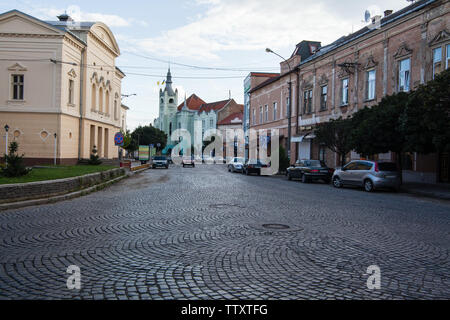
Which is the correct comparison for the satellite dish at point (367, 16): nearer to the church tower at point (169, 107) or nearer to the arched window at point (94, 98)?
the arched window at point (94, 98)

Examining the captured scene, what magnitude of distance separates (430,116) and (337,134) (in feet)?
32.3

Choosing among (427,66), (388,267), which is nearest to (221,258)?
(388,267)

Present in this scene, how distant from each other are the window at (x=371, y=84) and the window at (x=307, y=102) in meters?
8.50

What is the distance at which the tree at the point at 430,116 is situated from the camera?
50.0 feet

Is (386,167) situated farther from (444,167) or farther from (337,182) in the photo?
(444,167)

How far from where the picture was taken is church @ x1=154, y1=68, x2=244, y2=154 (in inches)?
3875

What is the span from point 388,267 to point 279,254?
154 centimetres

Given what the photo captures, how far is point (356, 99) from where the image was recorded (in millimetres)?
28188

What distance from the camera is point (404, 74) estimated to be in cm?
2344

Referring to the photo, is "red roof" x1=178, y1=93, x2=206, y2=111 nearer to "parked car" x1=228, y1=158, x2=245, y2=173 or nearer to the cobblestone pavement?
"parked car" x1=228, y1=158, x2=245, y2=173

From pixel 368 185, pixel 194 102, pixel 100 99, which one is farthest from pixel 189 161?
pixel 194 102

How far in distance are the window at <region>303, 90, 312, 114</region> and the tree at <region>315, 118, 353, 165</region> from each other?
9272 millimetres

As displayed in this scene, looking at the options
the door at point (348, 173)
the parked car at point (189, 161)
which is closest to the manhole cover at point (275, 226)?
the door at point (348, 173)
